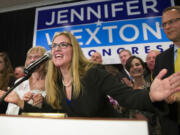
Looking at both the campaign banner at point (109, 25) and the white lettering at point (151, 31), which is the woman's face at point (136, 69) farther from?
the white lettering at point (151, 31)

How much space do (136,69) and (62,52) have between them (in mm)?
1125

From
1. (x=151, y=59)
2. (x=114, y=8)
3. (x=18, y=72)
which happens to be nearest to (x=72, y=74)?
(x=151, y=59)

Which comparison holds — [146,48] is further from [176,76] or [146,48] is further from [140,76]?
[176,76]

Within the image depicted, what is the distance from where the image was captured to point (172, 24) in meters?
1.48

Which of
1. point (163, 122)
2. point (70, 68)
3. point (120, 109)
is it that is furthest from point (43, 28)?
point (163, 122)

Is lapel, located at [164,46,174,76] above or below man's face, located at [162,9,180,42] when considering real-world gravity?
below

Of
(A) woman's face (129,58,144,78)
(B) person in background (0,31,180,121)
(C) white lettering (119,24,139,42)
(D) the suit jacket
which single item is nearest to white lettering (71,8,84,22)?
(C) white lettering (119,24,139,42)

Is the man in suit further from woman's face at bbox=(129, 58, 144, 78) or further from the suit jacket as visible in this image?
woman's face at bbox=(129, 58, 144, 78)

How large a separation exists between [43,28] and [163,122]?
2373 mm

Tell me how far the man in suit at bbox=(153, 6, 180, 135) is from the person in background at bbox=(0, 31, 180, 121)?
35 cm

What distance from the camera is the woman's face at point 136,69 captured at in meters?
1.96

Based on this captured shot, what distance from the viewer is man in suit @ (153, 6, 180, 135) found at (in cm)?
110

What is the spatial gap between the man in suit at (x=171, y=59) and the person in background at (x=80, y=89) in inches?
13.9

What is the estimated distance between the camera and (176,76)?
2.30ft
